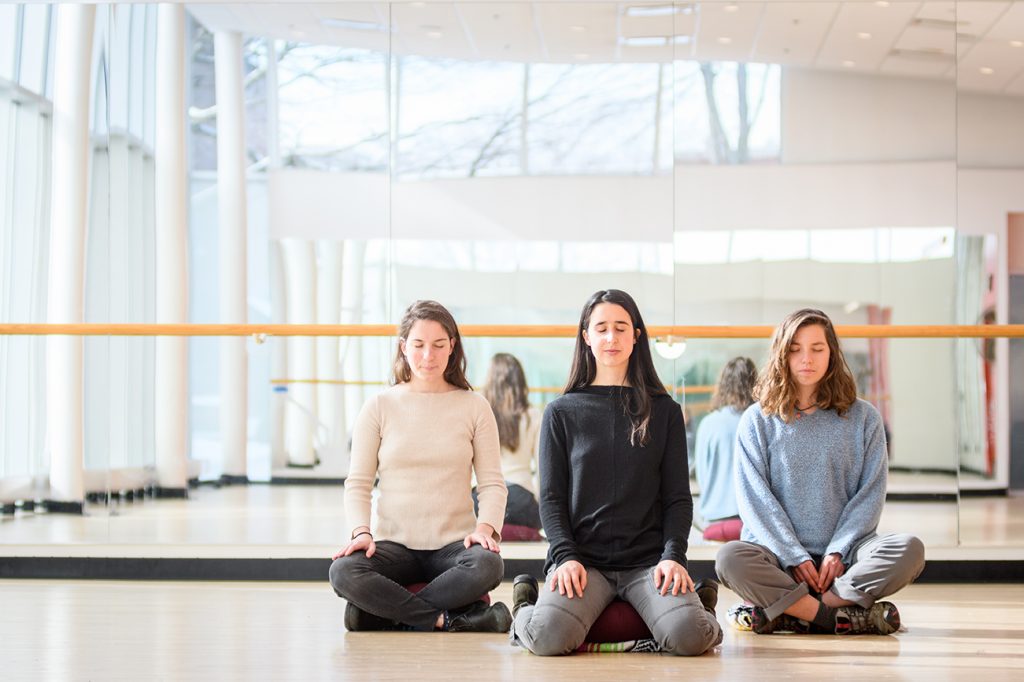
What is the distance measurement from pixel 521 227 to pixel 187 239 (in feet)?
4.06

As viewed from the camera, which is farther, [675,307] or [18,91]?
[675,307]

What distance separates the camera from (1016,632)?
273 cm

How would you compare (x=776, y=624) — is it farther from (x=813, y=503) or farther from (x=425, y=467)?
(x=425, y=467)

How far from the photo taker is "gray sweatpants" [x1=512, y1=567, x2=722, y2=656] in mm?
2393

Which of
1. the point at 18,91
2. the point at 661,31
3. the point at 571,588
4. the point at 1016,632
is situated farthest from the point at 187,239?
the point at 1016,632

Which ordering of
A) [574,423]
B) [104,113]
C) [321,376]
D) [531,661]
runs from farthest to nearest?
[321,376] < [104,113] < [574,423] < [531,661]

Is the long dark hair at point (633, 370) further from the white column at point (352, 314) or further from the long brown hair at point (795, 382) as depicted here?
the white column at point (352, 314)

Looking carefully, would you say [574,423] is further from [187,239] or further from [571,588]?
[187,239]

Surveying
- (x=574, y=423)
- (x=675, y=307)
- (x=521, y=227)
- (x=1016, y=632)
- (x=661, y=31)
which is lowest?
(x=1016, y=632)

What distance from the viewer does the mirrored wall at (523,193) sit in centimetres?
396

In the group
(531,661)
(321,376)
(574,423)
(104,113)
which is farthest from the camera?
(321,376)

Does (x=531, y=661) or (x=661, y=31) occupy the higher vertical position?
(x=661, y=31)

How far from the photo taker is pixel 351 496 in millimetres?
2818

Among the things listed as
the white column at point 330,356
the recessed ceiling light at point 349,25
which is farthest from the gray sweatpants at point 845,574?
the recessed ceiling light at point 349,25
